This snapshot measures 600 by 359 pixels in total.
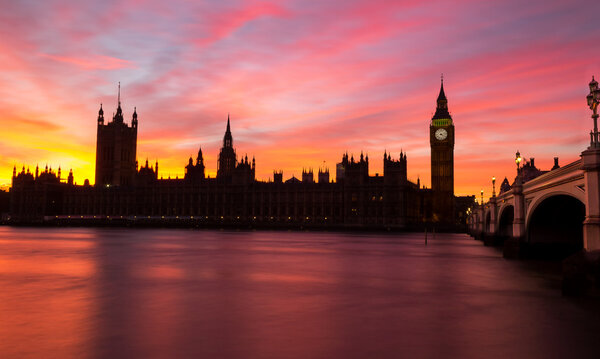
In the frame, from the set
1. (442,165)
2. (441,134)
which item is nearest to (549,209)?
(442,165)

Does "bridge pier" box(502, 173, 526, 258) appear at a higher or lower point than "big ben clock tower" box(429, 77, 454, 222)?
lower

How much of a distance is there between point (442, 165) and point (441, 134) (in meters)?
10.3

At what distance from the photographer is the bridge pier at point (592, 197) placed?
18109mm

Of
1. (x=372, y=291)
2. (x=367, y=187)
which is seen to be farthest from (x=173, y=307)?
(x=367, y=187)

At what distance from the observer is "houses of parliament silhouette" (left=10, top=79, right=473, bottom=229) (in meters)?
126

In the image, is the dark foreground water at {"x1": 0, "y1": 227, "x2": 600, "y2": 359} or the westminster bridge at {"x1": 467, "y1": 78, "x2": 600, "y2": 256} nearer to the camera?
the dark foreground water at {"x1": 0, "y1": 227, "x2": 600, "y2": 359}

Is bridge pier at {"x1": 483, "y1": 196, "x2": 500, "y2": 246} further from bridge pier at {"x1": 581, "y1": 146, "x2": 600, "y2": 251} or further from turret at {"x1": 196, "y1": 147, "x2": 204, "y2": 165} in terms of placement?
turret at {"x1": 196, "y1": 147, "x2": 204, "y2": 165}

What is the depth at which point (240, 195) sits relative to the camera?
141 m

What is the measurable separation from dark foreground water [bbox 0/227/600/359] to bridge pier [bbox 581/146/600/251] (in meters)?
2.23

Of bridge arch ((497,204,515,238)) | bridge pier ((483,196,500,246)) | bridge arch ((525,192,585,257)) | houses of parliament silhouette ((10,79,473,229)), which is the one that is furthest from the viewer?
houses of parliament silhouette ((10,79,473,229))

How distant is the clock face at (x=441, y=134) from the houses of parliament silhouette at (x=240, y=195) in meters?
0.30

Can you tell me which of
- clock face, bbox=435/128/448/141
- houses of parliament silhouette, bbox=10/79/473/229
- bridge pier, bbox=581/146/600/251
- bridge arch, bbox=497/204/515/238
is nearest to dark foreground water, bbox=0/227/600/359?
bridge pier, bbox=581/146/600/251

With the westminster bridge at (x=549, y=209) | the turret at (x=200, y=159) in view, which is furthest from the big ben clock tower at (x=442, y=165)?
the westminster bridge at (x=549, y=209)

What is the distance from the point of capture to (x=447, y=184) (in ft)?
494
